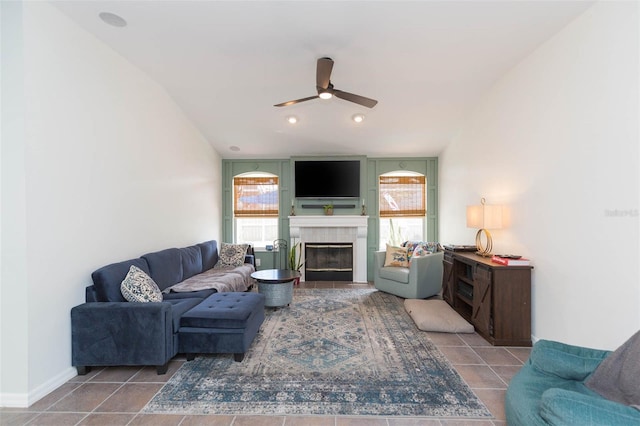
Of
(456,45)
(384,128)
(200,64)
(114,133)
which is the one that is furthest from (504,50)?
(114,133)

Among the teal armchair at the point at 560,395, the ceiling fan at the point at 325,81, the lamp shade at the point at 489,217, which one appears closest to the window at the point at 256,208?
the ceiling fan at the point at 325,81

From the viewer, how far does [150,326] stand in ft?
8.09

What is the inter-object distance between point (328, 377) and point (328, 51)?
10.4 ft

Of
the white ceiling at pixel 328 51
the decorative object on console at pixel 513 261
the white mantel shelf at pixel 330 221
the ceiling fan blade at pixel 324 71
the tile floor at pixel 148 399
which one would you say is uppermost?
the white ceiling at pixel 328 51

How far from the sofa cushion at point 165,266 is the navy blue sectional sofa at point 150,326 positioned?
24 centimetres

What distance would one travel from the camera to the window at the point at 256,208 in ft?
20.6

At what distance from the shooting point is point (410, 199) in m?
6.17

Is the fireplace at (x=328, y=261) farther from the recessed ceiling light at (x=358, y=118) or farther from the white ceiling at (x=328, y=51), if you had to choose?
the recessed ceiling light at (x=358, y=118)

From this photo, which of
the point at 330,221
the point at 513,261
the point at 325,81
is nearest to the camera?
the point at 325,81

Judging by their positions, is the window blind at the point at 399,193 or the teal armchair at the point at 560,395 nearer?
the teal armchair at the point at 560,395

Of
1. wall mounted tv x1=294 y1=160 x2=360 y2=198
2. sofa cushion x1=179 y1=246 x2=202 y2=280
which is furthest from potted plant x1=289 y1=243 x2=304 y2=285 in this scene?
sofa cushion x1=179 y1=246 x2=202 y2=280

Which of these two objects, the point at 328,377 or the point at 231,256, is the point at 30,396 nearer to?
the point at 328,377

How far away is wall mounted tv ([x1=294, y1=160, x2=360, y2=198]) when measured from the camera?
595 cm

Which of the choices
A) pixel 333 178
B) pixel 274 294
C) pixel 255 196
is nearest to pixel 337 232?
pixel 333 178
